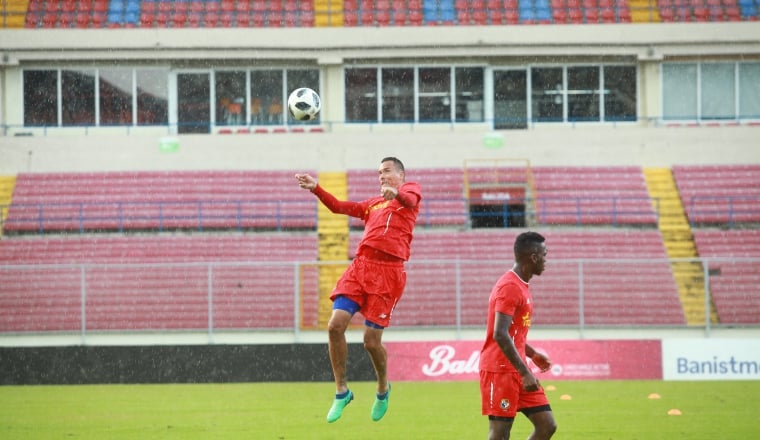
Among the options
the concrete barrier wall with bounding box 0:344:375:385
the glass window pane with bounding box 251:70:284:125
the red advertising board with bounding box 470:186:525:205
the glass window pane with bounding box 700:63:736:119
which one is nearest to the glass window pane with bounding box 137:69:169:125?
the glass window pane with bounding box 251:70:284:125

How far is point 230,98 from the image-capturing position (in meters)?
31.6

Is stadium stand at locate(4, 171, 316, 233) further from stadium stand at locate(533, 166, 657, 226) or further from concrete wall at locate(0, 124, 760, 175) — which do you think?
stadium stand at locate(533, 166, 657, 226)

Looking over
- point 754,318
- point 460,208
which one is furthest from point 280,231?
point 754,318

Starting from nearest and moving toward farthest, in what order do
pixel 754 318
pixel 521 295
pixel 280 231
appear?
pixel 521 295 < pixel 754 318 < pixel 280 231

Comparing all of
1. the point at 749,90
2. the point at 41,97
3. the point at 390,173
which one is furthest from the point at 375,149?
the point at 390,173

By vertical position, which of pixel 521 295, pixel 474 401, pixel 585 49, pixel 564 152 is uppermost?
pixel 585 49

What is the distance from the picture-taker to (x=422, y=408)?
47.1ft

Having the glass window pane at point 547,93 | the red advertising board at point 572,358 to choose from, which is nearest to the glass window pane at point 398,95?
the glass window pane at point 547,93

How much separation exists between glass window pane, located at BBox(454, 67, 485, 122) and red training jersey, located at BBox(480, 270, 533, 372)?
23861 millimetres

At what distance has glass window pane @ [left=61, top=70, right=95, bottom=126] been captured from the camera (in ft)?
103

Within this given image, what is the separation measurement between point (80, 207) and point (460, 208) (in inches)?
356

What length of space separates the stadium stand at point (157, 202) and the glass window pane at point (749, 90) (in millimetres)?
12724

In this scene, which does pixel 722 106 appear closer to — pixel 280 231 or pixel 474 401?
pixel 280 231

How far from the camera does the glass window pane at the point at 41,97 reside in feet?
103
